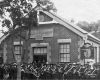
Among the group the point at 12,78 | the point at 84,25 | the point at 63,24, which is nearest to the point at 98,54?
the point at 63,24

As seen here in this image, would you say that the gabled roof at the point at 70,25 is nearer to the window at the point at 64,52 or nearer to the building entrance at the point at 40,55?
the window at the point at 64,52

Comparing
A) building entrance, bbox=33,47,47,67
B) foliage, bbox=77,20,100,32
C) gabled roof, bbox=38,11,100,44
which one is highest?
foliage, bbox=77,20,100,32

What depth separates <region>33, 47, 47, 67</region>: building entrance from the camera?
59.8 ft

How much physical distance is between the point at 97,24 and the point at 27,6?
34.0 meters

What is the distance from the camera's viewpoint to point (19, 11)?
1412 cm

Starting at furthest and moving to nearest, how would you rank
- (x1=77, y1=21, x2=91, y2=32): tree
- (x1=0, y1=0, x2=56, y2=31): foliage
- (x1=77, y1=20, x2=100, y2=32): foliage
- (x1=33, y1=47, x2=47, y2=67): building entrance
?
(x1=77, y1=20, x2=100, y2=32): foliage → (x1=77, y1=21, x2=91, y2=32): tree → (x1=33, y1=47, x2=47, y2=67): building entrance → (x1=0, y1=0, x2=56, y2=31): foliage

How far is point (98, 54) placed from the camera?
1811 centimetres

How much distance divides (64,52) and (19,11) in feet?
16.7

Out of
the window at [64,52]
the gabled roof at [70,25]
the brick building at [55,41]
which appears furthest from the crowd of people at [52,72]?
the gabled roof at [70,25]

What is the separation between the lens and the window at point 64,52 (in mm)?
17438

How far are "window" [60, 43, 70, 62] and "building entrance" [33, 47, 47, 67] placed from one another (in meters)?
1.32

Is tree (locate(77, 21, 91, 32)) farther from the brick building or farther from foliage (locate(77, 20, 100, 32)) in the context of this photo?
the brick building

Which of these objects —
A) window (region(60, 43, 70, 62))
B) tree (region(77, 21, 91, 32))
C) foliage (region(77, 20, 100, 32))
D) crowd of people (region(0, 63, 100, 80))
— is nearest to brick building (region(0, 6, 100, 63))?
window (region(60, 43, 70, 62))

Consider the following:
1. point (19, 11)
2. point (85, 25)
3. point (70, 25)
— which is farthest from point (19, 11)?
point (85, 25)
